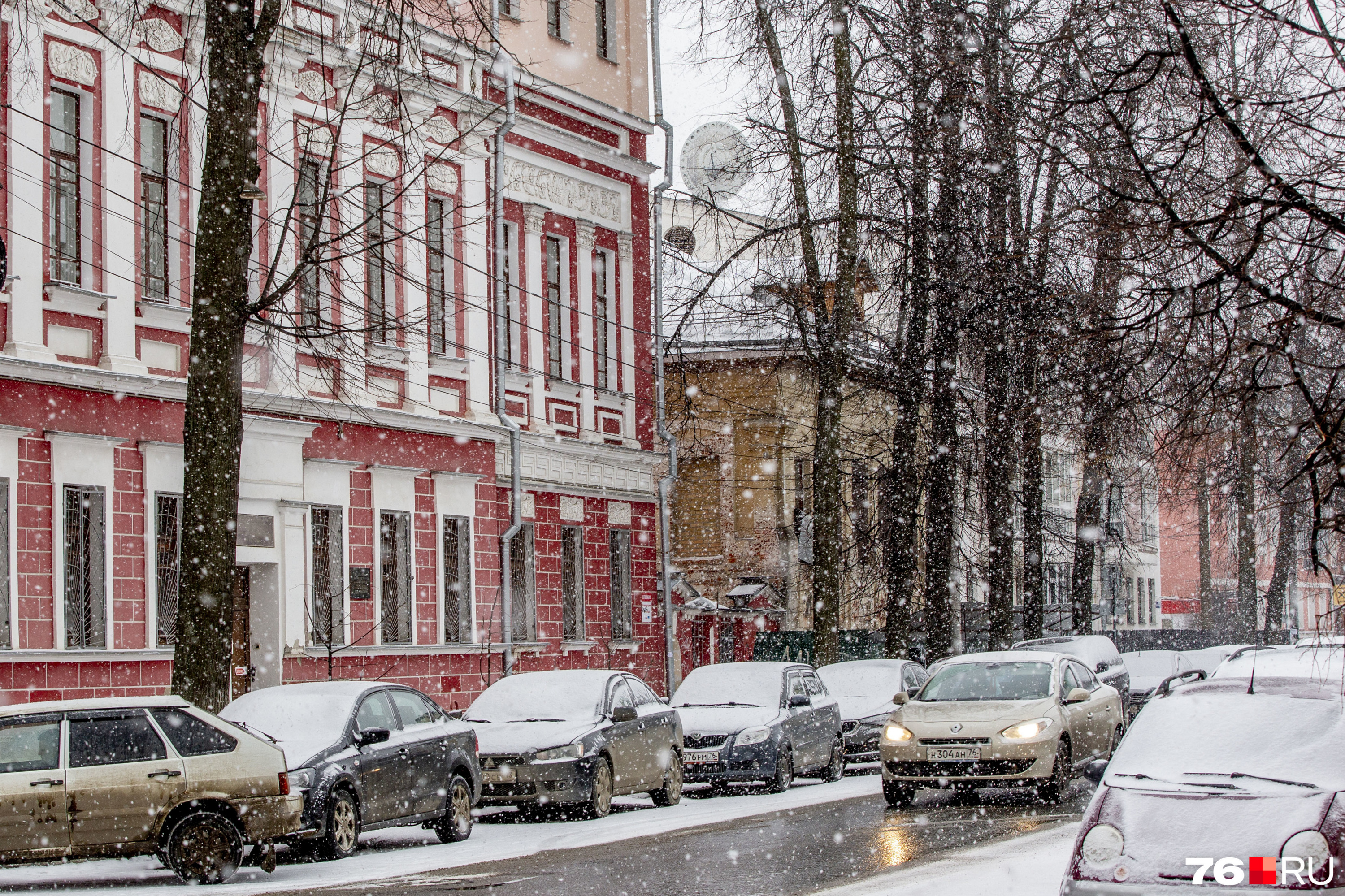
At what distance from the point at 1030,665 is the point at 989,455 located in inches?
511

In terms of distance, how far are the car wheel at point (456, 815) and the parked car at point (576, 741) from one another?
0.83 m

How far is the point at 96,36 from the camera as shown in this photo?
20359mm

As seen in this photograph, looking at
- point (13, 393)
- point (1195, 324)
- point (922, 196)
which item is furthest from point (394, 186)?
point (1195, 324)

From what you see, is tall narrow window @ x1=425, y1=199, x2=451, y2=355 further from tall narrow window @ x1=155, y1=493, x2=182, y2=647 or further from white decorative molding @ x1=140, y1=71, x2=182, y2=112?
tall narrow window @ x1=155, y1=493, x2=182, y2=647

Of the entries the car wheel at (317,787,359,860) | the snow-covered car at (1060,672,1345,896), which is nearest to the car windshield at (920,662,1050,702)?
the car wheel at (317,787,359,860)

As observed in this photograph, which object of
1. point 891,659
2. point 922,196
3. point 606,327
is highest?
point 922,196

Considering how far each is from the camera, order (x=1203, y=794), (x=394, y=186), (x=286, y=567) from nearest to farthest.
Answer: (x=1203, y=794) → (x=286, y=567) → (x=394, y=186)

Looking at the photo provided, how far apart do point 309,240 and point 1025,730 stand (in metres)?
9.09

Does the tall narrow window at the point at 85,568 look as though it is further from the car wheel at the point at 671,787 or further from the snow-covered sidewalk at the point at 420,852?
the car wheel at the point at 671,787

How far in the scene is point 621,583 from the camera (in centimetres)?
3083

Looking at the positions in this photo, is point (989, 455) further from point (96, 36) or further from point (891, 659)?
point (96, 36)

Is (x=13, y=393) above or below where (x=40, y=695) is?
above

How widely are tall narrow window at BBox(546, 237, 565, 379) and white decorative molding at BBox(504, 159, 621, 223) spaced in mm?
783

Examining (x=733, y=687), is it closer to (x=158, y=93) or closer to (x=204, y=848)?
(x=204, y=848)
